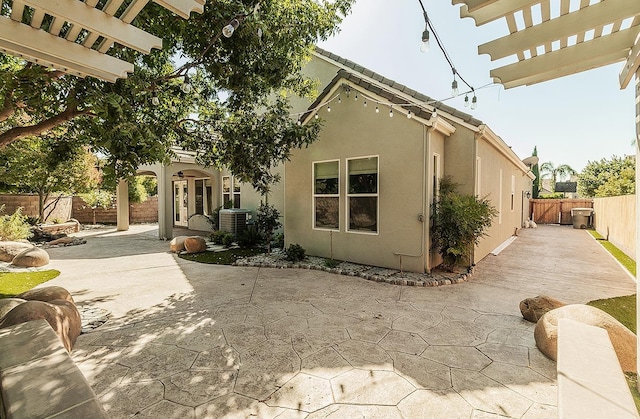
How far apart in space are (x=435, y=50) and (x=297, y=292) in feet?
17.3

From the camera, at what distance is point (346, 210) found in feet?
27.0

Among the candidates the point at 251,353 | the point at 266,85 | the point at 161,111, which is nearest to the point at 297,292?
the point at 251,353

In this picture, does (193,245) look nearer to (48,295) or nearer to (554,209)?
(48,295)

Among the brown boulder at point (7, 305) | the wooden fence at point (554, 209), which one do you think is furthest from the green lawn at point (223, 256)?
the wooden fence at point (554, 209)

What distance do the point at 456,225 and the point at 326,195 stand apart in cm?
367

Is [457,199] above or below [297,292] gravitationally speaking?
above

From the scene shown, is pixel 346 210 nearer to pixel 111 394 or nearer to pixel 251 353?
pixel 251 353

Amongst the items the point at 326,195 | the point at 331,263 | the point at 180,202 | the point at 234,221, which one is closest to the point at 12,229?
the point at 234,221

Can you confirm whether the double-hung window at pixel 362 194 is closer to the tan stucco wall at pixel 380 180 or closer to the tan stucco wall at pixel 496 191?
the tan stucco wall at pixel 380 180

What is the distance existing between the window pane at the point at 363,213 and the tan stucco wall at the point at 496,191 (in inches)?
130

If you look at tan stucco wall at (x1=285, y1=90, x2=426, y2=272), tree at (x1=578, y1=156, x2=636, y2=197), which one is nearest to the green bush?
tan stucco wall at (x1=285, y1=90, x2=426, y2=272)

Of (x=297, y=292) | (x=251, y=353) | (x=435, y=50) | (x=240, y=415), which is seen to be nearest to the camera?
(x=240, y=415)

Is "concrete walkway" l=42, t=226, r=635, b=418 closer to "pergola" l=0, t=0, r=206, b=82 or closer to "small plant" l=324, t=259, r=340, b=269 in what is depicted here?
"small plant" l=324, t=259, r=340, b=269

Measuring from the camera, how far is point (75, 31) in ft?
8.54
